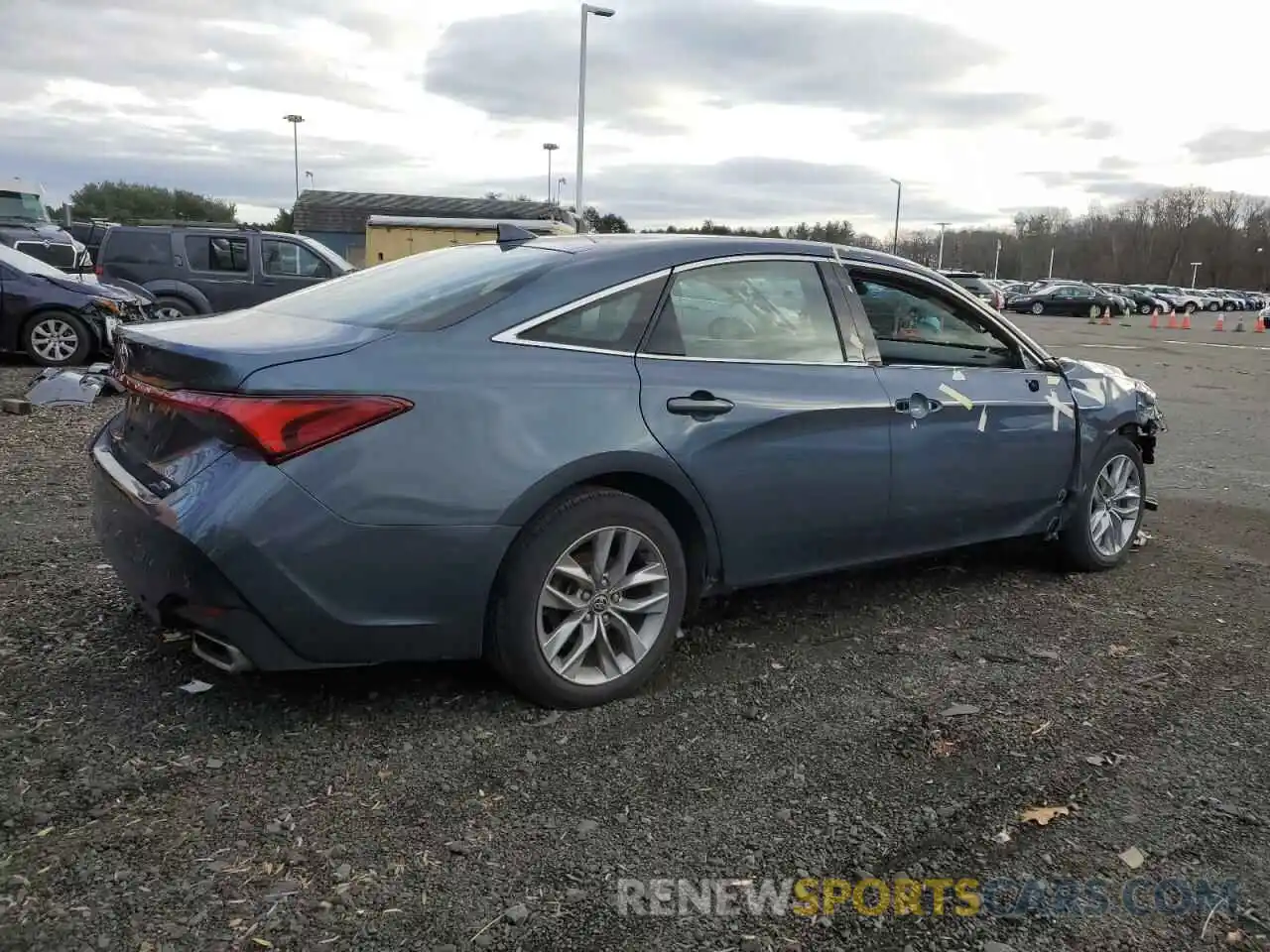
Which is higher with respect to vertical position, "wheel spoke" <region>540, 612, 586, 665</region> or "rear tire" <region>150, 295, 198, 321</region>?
"rear tire" <region>150, 295, 198, 321</region>

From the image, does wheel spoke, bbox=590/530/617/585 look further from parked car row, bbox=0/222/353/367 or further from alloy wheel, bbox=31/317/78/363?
parked car row, bbox=0/222/353/367

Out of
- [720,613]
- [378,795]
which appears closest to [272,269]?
[720,613]

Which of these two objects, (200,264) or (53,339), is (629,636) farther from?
(200,264)

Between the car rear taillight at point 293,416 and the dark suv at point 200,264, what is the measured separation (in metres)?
12.1

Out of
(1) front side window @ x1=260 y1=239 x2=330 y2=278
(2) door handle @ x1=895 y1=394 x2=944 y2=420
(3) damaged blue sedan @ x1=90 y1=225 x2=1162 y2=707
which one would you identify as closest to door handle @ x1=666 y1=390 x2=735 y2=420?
(3) damaged blue sedan @ x1=90 y1=225 x2=1162 y2=707

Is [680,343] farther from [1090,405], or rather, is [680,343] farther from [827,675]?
[1090,405]

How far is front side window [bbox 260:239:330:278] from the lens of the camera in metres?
14.6

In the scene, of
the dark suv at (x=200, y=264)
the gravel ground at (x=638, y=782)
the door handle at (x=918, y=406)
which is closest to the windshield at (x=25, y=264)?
the dark suv at (x=200, y=264)

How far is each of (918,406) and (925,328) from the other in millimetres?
522

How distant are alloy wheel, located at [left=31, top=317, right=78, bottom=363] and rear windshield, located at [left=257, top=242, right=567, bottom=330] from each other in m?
8.86

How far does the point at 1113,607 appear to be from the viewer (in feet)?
15.8

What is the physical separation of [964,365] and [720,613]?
1.54 metres

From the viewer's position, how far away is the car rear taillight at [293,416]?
2.88 m

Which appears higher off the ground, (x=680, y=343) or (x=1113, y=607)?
(x=680, y=343)
